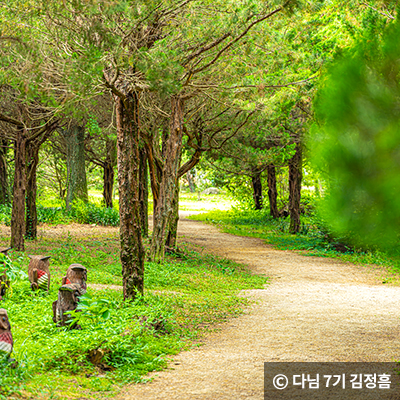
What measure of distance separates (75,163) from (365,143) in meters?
17.2

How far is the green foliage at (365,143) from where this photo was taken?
3.21 metres

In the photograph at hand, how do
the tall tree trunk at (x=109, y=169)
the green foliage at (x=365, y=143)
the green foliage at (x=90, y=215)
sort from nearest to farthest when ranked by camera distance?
the green foliage at (x=365, y=143)
the green foliage at (x=90, y=215)
the tall tree trunk at (x=109, y=169)

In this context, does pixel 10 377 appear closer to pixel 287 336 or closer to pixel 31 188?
pixel 287 336

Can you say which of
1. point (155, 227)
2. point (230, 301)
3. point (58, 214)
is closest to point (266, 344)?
point (230, 301)

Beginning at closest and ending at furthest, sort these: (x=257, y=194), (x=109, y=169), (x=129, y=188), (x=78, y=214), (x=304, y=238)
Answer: (x=129, y=188) < (x=304, y=238) < (x=78, y=214) < (x=109, y=169) < (x=257, y=194)

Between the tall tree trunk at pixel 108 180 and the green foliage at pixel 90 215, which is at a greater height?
the tall tree trunk at pixel 108 180

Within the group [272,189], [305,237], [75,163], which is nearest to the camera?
[305,237]

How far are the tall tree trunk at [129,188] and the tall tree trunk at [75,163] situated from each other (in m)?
13.6

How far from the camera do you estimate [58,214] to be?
18328 millimetres

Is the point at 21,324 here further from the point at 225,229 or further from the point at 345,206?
the point at 225,229

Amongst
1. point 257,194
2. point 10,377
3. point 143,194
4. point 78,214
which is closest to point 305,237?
point 143,194

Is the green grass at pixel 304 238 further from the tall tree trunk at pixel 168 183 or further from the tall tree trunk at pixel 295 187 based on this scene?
the tall tree trunk at pixel 168 183

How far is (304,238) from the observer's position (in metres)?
17.6

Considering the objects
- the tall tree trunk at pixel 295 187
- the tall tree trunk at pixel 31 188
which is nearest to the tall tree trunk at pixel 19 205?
the tall tree trunk at pixel 31 188
